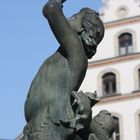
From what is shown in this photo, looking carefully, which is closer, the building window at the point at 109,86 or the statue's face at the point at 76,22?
the statue's face at the point at 76,22

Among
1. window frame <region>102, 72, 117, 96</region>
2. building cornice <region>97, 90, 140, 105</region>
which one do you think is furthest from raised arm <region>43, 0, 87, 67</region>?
window frame <region>102, 72, 117, 96</region>

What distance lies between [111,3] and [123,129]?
6337 millimetres

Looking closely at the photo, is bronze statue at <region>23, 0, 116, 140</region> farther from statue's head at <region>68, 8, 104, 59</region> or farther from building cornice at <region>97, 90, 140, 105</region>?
building cornice at <region>97, 90, 140, 105</region>

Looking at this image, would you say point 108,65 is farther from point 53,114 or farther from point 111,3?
point 53,114

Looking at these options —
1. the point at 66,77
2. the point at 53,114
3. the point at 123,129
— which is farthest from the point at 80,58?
the point at 123,129

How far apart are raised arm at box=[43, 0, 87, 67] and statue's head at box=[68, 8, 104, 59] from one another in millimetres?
99

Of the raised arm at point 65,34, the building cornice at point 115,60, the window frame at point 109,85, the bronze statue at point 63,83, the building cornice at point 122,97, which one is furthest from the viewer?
the building cornice at point 115,60

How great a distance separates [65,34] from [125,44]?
27.9 metres

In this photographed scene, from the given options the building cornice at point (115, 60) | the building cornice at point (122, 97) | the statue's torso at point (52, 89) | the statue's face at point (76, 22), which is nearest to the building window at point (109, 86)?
the building cornice at point (122, 97)

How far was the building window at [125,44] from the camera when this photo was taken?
31.9 meters

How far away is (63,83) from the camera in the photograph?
13.9 feet

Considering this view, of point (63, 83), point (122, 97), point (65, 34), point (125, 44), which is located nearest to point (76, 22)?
point (65, 34)

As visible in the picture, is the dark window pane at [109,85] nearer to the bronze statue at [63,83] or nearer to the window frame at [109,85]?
the window frame at [109,85]

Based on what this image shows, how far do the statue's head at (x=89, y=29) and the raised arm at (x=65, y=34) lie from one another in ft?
0.32
